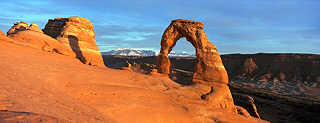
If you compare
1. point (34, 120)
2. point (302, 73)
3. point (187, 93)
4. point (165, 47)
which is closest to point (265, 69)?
point (302, 73)

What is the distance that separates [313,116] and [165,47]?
16052 mm

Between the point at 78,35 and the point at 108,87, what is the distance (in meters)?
17.1

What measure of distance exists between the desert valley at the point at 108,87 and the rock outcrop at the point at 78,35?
11 centimetres

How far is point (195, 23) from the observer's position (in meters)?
14.6

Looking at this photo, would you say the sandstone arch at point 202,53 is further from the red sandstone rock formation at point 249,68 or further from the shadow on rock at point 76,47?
the red sandstone rock formation at point 249,68

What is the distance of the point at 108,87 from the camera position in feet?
22.4

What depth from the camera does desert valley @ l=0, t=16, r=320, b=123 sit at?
3954 millimetres

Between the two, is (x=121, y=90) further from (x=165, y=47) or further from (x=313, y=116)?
(x=313, y=116)

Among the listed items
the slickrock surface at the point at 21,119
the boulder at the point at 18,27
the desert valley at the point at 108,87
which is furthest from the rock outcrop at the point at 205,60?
the boulder at the point at 18,27

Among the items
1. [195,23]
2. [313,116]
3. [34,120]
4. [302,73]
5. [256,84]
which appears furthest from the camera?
[302,73]

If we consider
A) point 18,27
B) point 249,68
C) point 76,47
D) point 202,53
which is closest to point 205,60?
point 202,53

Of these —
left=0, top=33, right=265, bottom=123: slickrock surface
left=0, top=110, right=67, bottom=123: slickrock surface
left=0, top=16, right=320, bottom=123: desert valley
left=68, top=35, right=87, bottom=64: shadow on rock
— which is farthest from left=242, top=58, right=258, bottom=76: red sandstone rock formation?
left=0, top=110, right=67, bottom=123: slickrock surface

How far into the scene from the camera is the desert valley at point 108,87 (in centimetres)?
395

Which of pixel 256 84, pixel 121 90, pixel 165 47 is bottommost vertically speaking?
pixel 256 84
